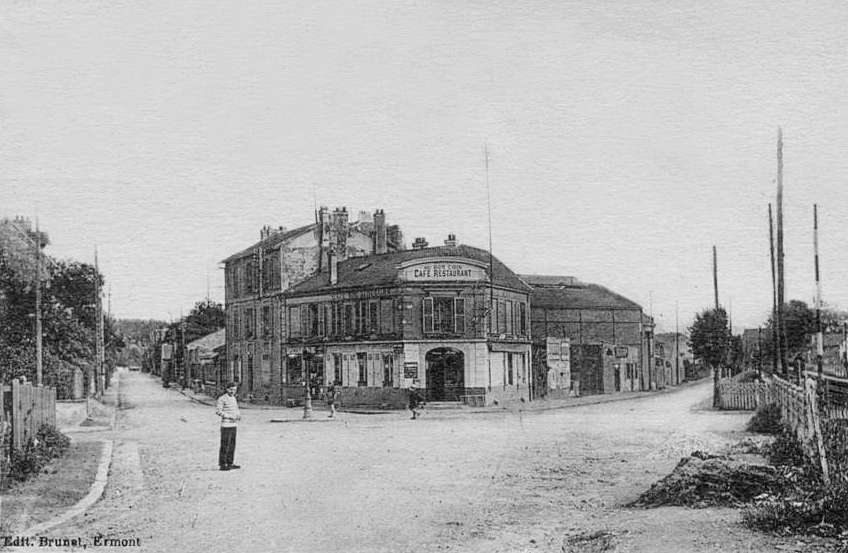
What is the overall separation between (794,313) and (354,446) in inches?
2435

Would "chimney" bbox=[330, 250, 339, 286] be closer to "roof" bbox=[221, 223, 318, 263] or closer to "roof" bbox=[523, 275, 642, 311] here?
"roof" bbox=[221, 223, 318, 263]

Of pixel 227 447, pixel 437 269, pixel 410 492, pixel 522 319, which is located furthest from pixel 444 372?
pixel 410 492

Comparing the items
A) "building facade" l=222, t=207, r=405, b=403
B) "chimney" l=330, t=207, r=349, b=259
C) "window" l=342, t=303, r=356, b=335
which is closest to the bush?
"window" l=342, t=303, r=356, b=335

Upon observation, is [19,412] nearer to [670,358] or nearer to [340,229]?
[340,229]

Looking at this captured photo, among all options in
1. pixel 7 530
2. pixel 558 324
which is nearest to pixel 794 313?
pixel 558 324

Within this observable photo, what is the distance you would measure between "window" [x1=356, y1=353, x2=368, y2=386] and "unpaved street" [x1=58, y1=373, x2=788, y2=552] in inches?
604

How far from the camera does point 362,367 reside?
38.8m

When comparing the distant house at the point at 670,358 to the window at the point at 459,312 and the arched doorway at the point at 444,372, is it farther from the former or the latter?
the window at the point at 459,312

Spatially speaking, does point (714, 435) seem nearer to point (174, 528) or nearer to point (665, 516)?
point (665, 516)

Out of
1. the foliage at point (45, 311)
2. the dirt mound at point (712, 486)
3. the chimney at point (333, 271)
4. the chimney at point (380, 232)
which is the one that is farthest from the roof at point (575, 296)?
the dirt mound at point (712, 486)

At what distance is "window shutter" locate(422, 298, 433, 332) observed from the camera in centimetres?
3719

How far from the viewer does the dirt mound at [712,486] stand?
31.5 feet

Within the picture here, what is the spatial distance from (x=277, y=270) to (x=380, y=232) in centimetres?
563

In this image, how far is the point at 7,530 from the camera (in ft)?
28.2
